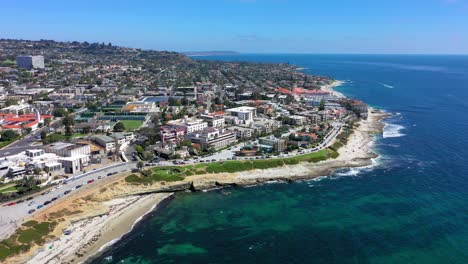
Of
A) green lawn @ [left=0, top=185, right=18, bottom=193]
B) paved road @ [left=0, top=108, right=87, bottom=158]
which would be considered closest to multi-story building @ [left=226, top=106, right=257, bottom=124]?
paved road @ [left=0, top=108, right=87, bottom=158]

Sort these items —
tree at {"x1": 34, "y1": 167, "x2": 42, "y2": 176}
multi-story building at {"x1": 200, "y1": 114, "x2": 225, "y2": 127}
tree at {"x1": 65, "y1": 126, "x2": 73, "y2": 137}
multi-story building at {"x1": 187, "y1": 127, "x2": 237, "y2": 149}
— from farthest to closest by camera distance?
multi-story building at {"x1": 200, "y1": 114, "x2": 225, "y2": 127} → tree at {"x1": 65, "y1": 126, "x2": 73, "y2": 137} → multi-story building at {"x1": 187, "y1": 127, "x2": 237, "y2": 149} → tree at {"x1": 34, "y1": 167, "x2": 42, "y2": 176}

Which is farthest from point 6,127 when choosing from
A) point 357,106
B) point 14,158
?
point 357,106

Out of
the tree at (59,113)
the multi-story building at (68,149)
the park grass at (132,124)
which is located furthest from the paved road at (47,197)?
the tree at (59,113)

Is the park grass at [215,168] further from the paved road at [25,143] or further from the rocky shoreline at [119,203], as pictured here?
the paved road at [25,143]

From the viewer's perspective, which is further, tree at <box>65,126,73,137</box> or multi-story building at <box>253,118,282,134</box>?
multi-story building at <box>253,118,282,134</box>

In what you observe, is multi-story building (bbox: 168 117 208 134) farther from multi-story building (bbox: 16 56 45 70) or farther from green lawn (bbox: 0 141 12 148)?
multi-story building (bbox: 16 56 45 70)

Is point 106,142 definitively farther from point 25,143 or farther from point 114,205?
point 114,205
